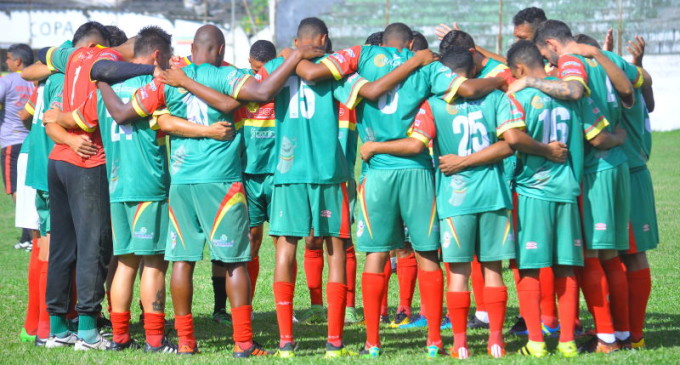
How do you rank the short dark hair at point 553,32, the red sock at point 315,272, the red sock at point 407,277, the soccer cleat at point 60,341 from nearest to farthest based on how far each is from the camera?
the short dark hair at point 553,32 → the soccer cleat at point 60,341 → the red sock at point 407,277 → the red sock at point 315,272

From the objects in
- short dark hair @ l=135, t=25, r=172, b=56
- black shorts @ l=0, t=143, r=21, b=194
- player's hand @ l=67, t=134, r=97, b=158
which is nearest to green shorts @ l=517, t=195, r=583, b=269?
short dark hair @ l=135, t=25, r=172, b=56

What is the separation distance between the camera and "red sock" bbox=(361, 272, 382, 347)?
6.73 meters

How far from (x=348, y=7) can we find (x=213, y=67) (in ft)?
98.5

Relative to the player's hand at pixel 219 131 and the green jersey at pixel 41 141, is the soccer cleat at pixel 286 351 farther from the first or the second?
the green jersey at pixel 41 141

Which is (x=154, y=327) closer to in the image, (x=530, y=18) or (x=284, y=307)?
(x=284, y=307)

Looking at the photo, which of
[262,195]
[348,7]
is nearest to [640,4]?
[348,7]

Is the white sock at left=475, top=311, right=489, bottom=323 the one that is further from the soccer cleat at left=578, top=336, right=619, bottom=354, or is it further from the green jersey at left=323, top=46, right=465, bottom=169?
the green jersey at left=323, top=46, right=465, bottom=169

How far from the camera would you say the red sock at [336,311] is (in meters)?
6.77

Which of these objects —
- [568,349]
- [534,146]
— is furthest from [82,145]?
[568,349]

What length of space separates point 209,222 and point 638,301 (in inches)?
138

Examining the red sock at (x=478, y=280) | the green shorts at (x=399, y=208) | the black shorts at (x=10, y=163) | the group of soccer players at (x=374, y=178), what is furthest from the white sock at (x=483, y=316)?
the black shorts at (x=10, y=163)

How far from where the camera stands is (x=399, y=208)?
22.1 feet

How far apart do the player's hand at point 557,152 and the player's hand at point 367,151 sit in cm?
133

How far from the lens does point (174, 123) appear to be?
22.5 ft
